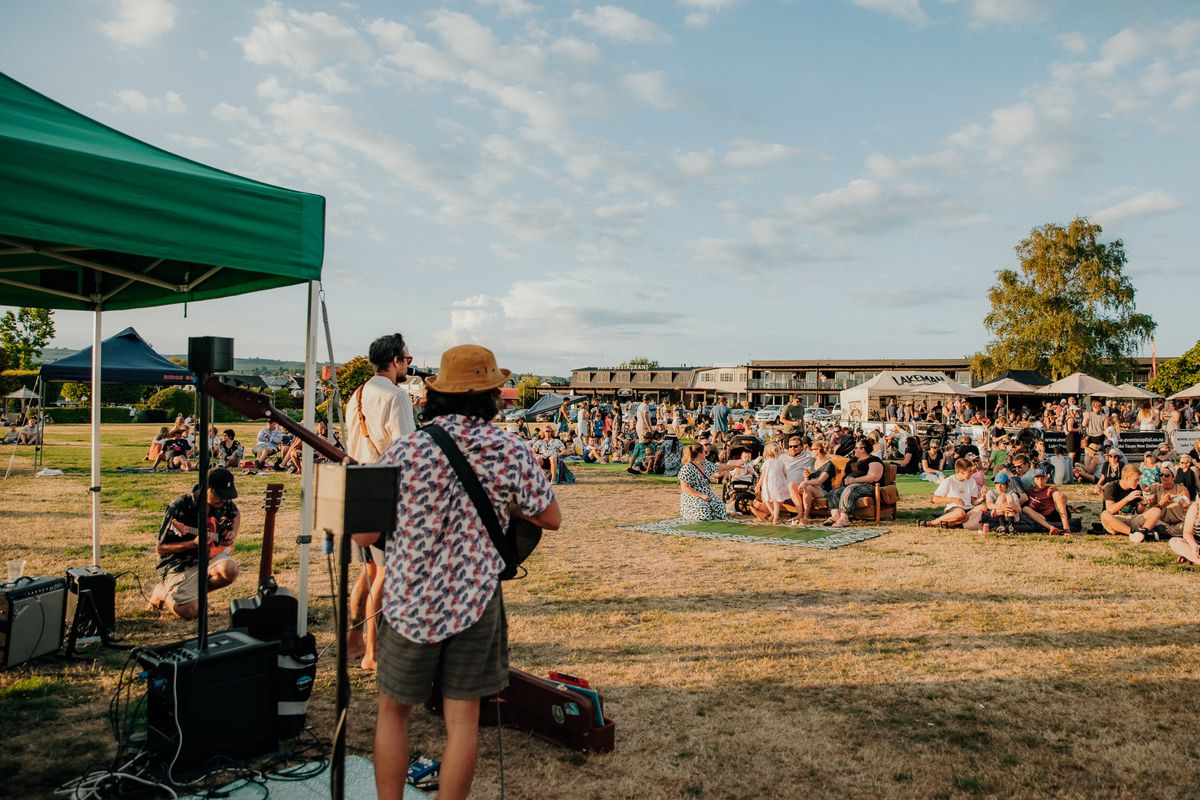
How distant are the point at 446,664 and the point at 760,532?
8.25 metres

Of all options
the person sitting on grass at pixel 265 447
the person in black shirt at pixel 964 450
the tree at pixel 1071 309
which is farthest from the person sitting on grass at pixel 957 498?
the tree at pixel 1071 309

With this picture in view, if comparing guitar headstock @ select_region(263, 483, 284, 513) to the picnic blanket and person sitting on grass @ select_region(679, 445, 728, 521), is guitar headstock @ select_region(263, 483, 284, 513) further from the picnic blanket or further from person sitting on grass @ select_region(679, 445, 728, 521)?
person sitting on grass @ select_region(679, 445, 728, 521)

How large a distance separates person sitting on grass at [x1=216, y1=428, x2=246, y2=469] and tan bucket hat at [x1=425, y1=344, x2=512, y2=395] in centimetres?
1873

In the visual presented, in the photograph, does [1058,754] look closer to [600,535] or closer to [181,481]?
[600,535]

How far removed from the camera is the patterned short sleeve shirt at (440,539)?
241 centimetres

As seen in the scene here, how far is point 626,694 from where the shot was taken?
14.3 feet

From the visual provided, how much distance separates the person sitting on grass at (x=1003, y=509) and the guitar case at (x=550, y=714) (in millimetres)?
8373

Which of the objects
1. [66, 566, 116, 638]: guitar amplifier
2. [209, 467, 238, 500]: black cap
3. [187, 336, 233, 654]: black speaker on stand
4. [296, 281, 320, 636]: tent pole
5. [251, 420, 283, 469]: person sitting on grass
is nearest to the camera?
[187, 336, 233, 654]: black speaker on stand

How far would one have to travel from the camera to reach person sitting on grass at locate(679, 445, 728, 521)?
1123cm

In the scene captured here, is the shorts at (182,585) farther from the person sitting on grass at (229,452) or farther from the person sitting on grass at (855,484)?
the person sitting on grass at (229,452)

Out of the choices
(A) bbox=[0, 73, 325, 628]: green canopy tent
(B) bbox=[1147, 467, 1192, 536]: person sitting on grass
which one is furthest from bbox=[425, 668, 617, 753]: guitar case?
(B) bbox=[1147, 467, 1192, 536]: person sitting on grass

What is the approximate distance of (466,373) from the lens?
8.56ft

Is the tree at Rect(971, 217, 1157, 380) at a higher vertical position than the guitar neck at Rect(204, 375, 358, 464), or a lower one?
higher

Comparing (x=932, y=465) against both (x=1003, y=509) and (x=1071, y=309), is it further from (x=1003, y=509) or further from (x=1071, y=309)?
(x=1071, y=309)
